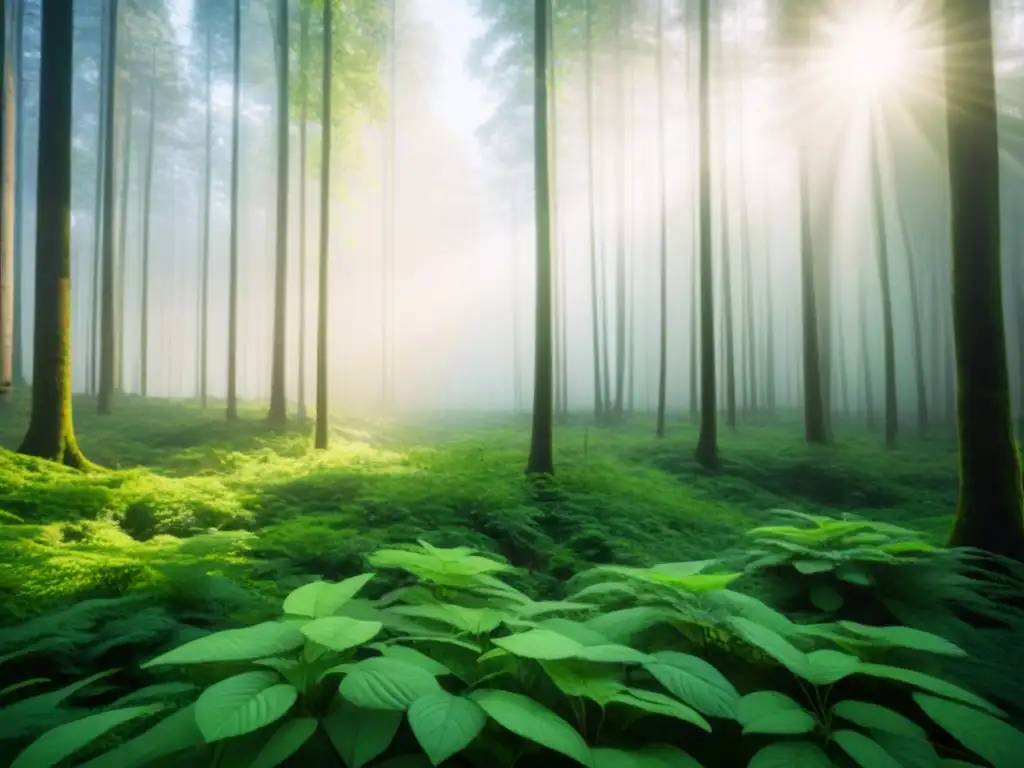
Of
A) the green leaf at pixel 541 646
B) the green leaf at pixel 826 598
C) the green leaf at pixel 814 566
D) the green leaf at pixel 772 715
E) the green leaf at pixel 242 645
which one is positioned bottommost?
the green leaf at pixel 826 598

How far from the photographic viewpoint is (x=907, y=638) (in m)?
1.66

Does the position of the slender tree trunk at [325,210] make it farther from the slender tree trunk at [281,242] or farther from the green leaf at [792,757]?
the green leaf at [792,757]

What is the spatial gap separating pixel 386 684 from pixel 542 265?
837cm

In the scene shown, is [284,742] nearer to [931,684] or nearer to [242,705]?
[242,705]

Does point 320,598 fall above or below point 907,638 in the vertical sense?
above

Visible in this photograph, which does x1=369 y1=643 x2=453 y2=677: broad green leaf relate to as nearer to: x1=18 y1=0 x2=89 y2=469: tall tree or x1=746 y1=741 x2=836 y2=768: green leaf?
x1=746 y1=741 x2=836 y2=768: green leaf

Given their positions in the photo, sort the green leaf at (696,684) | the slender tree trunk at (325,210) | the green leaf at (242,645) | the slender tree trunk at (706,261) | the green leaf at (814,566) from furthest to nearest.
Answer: the slender tree trunk at (325,210), the slender tree trunk at (706,261), the green leaf at (814,566), the green leaf at (696,684), the green leaf at (242,645)

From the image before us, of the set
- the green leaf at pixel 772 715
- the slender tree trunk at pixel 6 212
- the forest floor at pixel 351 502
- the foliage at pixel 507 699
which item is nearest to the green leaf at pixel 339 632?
the foliage at pixel 507 699

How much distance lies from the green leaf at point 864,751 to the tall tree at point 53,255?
351 inches

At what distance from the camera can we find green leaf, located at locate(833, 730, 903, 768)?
Result: 1191 millimetres

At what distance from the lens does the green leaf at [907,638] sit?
1.58 m

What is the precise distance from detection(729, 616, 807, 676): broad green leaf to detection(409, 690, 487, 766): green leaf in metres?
0.85

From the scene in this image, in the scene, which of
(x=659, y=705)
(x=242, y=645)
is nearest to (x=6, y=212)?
(x=242, y=645)

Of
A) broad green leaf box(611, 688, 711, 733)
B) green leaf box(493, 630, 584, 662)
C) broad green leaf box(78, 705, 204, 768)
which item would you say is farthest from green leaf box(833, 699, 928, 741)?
broad green leaf box(78, 705, 204, 768)
